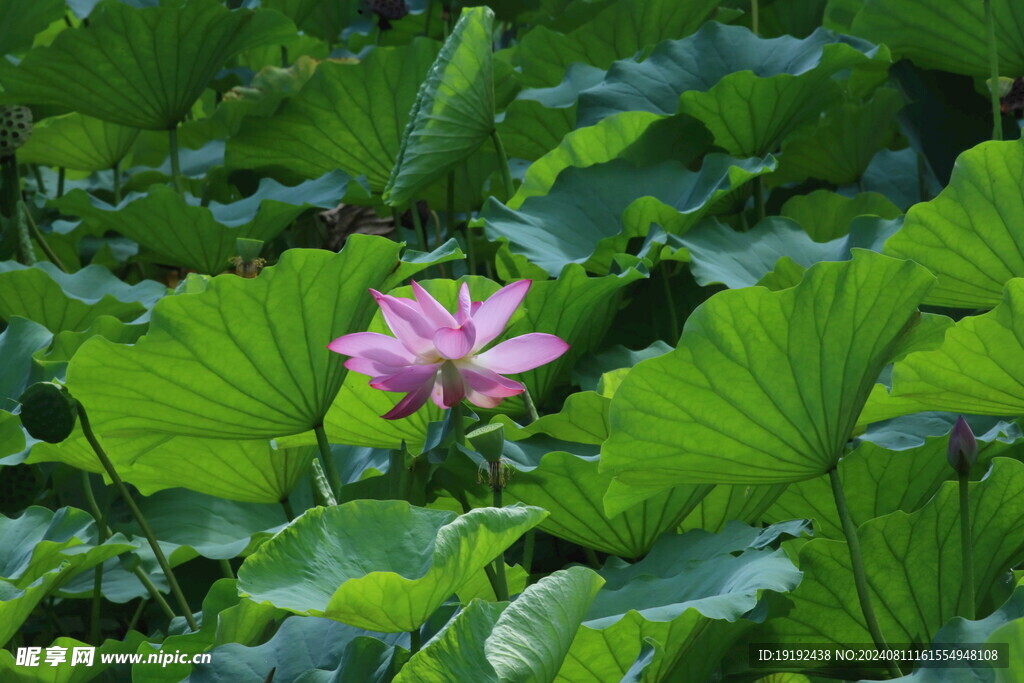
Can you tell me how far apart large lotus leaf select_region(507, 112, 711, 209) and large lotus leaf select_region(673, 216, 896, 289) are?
197mm

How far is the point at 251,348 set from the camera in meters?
0.95

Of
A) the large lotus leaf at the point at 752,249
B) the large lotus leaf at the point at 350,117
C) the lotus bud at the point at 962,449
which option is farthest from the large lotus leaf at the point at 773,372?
the large lotus leaf at the point at 350,117

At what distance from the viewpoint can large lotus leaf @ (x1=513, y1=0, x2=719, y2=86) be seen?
1803 mm

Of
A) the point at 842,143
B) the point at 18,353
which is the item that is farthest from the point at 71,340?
the point at 842,143

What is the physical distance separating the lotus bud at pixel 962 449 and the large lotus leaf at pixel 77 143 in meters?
1.63

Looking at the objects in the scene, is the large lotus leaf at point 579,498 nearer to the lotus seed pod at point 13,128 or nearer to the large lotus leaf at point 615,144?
the large lotus leaf at point 615,144

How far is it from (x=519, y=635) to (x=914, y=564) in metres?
0.38

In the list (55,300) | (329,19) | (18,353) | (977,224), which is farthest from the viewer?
(329,19)

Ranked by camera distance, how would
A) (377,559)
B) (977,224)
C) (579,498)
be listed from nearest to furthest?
(377,559) < (579,498) < (977,224)

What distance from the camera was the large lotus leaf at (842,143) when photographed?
5.26ft

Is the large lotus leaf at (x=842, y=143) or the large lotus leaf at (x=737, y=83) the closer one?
the large lotus leaf at (x=737, y=83)

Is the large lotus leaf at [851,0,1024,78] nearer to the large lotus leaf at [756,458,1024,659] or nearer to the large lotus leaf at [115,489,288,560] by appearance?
the large lotus leaf at [756,458,1024,659]

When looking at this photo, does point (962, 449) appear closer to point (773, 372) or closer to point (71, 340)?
point (773, 372)

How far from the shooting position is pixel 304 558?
2.48 feet
